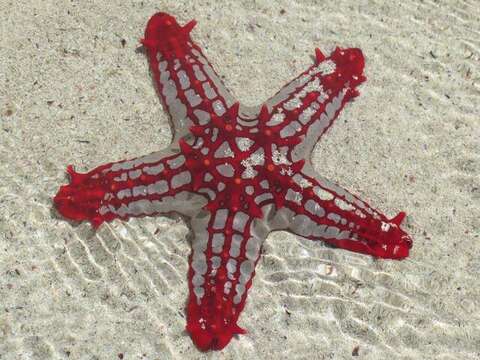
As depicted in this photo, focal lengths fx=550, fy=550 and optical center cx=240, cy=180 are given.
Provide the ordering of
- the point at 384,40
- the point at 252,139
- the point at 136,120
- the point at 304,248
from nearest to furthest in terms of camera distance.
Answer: the point at 252,139
the point at 304,248
the point at 136,120
the point at 384,40

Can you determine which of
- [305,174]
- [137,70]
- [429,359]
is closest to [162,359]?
[305,174]

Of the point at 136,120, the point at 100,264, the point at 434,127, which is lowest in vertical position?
the point at 100,264

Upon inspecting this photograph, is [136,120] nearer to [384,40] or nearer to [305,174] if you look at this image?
[305,174]

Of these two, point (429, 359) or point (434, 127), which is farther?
point (434, 127)

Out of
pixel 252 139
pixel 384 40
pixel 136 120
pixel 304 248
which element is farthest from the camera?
pixel 384 40

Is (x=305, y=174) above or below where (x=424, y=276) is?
above

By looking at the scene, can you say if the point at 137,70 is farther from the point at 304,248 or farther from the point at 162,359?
the point at 162,359
